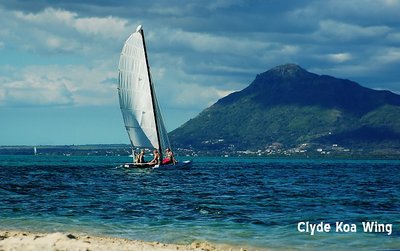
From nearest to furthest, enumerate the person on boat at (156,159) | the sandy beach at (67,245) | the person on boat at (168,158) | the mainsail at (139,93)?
the sandy beach at (67,245)
the person on boat at (156,159)
the person on boat at (168,158)
the mainsail at (139,93)

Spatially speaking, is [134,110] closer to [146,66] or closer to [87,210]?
[146,66]

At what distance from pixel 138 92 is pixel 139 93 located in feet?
0.73

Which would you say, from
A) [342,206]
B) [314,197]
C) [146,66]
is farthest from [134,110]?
[342,206]

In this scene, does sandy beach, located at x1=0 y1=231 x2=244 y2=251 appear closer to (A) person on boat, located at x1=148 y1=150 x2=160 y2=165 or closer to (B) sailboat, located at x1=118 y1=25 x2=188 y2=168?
(A) person on boat, located at x1=148 y1=150 x2=160 y2=165

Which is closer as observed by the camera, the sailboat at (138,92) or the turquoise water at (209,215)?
the turquoise water at (209,215)

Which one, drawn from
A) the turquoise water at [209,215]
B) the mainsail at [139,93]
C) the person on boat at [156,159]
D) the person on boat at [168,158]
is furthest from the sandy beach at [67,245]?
the mainsail at [139,93]

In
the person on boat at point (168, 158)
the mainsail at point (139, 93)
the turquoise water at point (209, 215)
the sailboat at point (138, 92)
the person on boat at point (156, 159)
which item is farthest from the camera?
the mainsail at point (139, 93)

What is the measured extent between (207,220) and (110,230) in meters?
5.77

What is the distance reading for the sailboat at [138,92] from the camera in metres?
104

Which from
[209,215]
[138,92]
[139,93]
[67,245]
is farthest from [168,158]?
[67,245]

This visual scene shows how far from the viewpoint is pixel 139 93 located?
105 meters

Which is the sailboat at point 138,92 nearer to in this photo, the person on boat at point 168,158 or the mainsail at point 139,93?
the mainsail at point 139,93

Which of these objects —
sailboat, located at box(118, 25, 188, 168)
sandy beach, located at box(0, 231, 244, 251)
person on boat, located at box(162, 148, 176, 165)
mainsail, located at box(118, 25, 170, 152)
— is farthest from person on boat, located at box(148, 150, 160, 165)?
sandy beach, located at box(0, 231, 244, 251)

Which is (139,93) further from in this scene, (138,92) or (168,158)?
(168,158)
